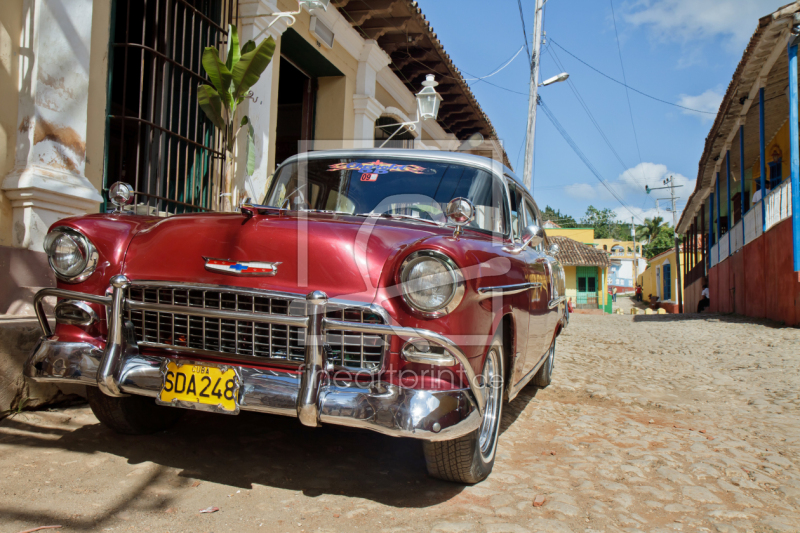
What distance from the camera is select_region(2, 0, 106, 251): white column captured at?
3.72 metres

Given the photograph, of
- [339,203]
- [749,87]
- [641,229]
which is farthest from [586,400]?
[641,229]

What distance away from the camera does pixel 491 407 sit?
8.93 feet

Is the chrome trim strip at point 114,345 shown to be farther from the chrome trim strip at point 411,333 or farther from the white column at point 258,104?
the white column at point 258,104

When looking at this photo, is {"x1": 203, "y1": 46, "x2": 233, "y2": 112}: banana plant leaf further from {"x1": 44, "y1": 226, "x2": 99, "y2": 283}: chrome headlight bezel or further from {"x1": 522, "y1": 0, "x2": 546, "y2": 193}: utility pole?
{"x1": 522, "y1": 0, "x2": 546, "y2": 193}: utility pole

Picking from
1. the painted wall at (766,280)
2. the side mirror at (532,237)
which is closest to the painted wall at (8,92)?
the side mirror at (532,237)

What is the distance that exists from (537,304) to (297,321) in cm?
175

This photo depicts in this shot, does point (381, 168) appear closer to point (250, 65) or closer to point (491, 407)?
point (491, 407)

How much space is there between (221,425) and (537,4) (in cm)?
1456

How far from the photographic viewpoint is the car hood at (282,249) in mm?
2209

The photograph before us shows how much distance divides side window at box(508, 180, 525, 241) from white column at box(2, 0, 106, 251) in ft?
9.49

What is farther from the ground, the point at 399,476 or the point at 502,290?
the point at 502,290

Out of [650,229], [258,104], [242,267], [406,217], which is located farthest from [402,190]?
[650,229]

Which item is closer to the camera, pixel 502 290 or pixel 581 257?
pixel 502 290

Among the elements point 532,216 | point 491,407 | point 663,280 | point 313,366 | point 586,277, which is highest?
point 663,280
